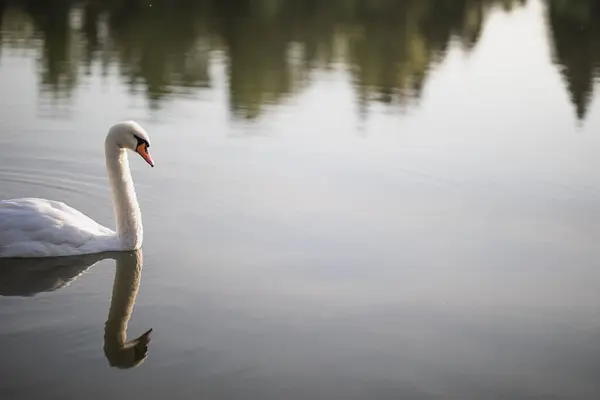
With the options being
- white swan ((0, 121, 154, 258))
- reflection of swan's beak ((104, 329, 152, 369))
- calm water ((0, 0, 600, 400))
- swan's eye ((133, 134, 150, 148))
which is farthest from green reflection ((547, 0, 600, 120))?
reflection of swan's beak ((104, 329, 152, 369))

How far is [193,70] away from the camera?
20828mm

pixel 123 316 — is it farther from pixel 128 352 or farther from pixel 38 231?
pixel 38 231

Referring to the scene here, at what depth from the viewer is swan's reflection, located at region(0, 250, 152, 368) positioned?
7590 millimetres

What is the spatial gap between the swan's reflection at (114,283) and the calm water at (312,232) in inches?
1.0

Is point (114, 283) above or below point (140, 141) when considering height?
below

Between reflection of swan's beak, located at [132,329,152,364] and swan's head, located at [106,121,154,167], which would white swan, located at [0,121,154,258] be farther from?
reflection of swan's beak, located at [132,329,152,364]

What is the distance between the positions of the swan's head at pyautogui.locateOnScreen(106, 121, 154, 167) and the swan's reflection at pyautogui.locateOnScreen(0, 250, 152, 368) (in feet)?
3.08

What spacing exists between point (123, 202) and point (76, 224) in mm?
501

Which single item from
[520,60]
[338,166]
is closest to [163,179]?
[338,166]

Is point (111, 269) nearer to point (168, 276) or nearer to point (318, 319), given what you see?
point (168, 276)

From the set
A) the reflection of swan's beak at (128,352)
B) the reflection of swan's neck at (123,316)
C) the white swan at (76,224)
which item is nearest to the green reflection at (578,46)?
the white swan at (76,224)

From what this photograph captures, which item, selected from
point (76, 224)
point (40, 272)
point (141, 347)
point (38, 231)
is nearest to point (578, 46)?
point (76, 224)

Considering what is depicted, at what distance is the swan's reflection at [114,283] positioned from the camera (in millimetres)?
7590

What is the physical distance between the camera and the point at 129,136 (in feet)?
31.8
